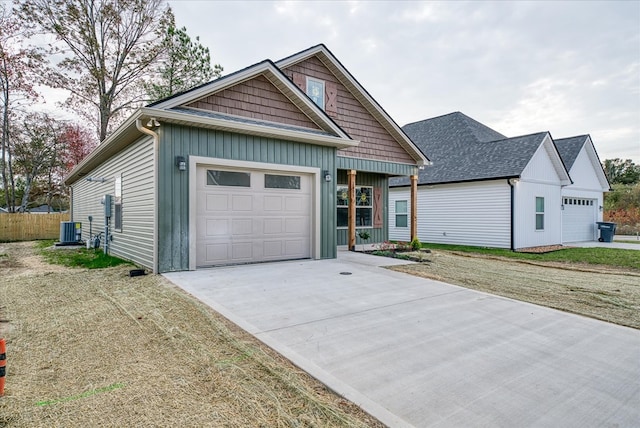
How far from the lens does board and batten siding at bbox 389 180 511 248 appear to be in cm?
1245

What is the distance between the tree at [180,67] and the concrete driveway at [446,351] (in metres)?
17.0

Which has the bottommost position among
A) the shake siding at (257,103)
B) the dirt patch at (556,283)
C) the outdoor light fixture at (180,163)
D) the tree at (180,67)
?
the dirt patch at (556,283)

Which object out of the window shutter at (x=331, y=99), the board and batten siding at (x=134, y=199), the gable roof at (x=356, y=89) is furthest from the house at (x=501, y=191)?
the board and batten siding at (x=134, y=199)

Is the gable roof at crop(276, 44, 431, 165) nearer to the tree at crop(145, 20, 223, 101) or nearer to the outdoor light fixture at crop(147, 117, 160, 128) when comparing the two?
the outdoor light fixture at crop(147, 117, 160, 128)

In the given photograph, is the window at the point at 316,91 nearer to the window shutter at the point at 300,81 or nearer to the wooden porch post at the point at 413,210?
the window shutter at the point at 300,81

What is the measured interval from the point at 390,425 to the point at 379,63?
49.9 ft

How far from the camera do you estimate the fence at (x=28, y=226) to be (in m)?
17.0

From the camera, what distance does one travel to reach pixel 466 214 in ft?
44.4

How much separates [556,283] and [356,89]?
761 cm

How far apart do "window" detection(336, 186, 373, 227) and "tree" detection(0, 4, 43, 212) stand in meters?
17.1

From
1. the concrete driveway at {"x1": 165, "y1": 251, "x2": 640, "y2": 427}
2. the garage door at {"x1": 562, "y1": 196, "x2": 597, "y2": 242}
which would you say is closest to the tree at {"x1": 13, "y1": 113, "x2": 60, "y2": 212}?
the concrete driveway at {"x1": 165, "y1": 251, "x2": 640, "y2": 427}

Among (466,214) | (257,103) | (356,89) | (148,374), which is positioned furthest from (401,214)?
(148,374)

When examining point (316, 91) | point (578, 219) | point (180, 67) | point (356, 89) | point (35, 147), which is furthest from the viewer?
point (35, 147)

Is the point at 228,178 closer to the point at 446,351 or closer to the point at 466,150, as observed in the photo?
the point at 446,351
